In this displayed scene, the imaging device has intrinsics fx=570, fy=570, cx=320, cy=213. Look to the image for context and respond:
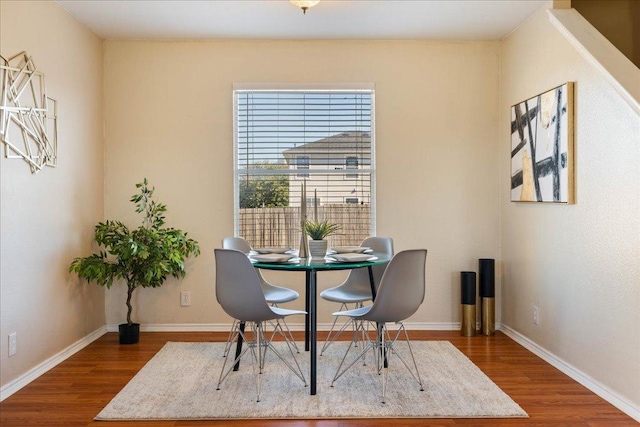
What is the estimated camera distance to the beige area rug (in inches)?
116

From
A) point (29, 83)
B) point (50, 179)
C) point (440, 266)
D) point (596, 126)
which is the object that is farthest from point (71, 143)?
point (596, 126)

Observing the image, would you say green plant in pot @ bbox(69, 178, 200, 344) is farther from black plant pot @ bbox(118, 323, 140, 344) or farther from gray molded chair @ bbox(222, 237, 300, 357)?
gray molded chair @ bbox(222, 237, 300, 357)

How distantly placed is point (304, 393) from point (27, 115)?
2390mm

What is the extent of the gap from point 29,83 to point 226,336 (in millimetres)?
2374

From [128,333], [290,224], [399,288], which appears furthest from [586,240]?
[128,333]

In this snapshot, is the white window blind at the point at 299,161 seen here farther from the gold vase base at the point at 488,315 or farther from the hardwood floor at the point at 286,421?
the hardwood floor at the point at 286,421

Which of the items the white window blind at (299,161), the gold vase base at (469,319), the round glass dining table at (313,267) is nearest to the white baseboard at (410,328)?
the gold vase base at (469,319)

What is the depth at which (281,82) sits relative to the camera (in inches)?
192

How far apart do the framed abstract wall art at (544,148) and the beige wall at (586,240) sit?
71 mm

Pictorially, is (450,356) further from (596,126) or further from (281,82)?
(281,82)

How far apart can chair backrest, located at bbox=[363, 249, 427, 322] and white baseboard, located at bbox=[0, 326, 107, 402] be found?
207 centimetres

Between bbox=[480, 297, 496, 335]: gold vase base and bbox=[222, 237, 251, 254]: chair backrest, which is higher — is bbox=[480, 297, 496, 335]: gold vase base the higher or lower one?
the lower one

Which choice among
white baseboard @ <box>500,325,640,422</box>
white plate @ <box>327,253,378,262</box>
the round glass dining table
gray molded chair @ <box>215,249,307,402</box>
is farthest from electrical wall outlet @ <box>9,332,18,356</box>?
white baseboard @ <box>500,325,640,422</box>

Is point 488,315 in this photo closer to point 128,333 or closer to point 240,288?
point 240,288
